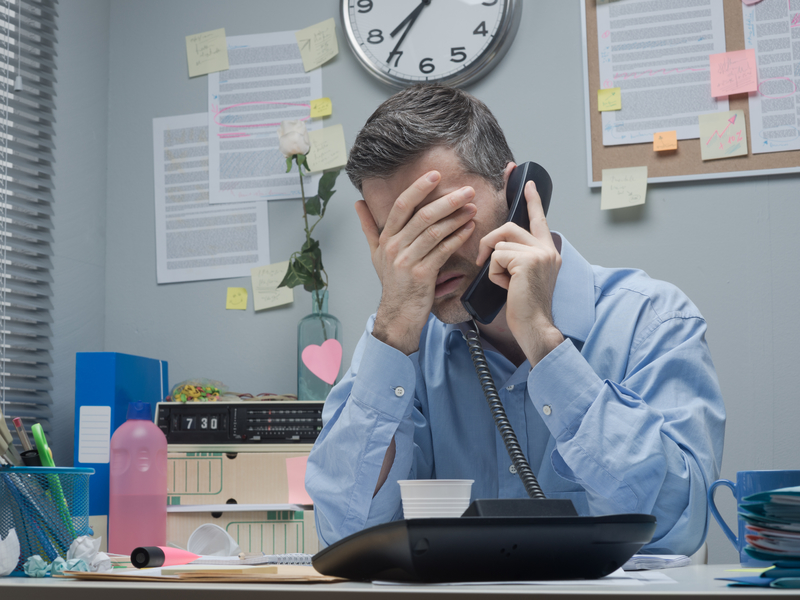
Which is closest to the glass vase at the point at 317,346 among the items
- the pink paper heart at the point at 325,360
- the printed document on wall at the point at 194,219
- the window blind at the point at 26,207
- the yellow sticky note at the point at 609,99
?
the pink paper heart at the point at 325,360

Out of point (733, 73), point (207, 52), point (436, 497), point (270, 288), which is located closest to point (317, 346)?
point (270, 288)

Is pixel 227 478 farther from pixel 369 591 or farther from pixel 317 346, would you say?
pixel 369 591

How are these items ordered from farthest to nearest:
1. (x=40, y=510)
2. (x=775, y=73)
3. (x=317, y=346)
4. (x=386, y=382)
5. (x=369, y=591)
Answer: (x=317, y=346) → (x=775, y=73) → (x=386, y=382) → (x=40, y=510) → (x=369, y=591)

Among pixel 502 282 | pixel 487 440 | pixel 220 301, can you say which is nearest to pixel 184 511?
pixel 220 301

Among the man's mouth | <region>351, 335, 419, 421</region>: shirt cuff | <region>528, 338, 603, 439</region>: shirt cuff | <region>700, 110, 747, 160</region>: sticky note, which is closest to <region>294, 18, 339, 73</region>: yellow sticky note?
<region>700, 110, 747, 160</region>: sticky note

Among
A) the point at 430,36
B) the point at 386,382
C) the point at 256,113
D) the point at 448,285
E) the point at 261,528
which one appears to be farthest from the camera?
the point at 256,113

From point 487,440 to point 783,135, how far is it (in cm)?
111

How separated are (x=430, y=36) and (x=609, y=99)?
51cm

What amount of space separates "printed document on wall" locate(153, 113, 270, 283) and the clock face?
521 mm

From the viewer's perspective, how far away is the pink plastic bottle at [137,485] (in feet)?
5.23

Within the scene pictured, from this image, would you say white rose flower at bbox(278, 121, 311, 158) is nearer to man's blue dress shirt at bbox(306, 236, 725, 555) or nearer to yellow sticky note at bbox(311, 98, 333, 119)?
yellow sticky note at bbox(311, 98, 333, 119)

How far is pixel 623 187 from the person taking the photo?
1.82 meters

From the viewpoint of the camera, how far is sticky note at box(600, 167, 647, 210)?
5.93ft

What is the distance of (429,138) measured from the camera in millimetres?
1152
